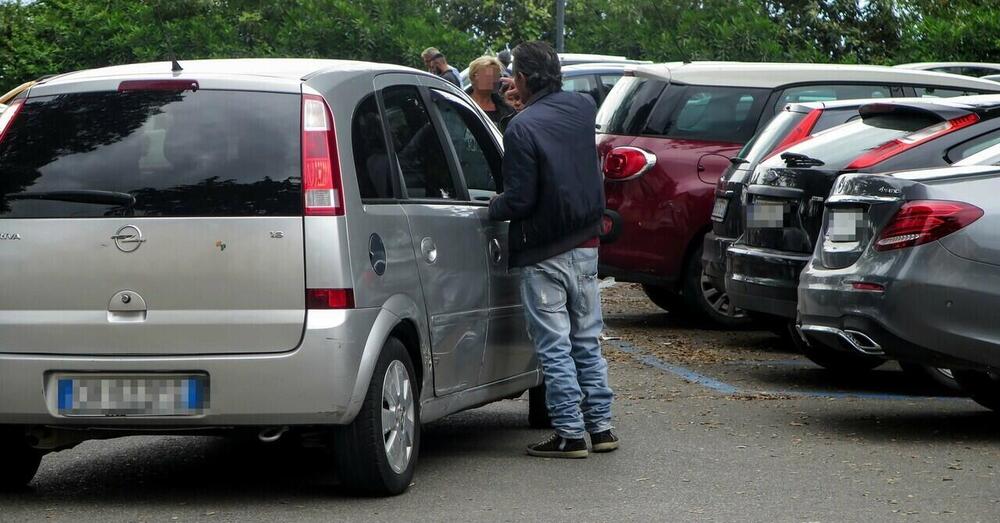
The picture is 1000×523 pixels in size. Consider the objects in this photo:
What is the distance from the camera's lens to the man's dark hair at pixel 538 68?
7.32m

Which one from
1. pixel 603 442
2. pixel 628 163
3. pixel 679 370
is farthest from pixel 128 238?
pixel 628 163

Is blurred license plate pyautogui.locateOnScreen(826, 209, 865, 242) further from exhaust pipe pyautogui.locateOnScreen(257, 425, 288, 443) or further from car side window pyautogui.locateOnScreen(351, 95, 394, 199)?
exhaust pipe pyautogui.locateOnScreen(257, 425, 288, 443)

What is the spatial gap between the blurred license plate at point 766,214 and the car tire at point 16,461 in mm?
4485

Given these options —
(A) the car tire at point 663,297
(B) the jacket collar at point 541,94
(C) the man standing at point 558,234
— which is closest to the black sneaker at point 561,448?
(C) the man standing at point 558,234

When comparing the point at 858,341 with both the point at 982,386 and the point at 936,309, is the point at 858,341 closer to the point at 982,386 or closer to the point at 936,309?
the point at 936,309

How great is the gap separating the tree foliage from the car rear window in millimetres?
21824

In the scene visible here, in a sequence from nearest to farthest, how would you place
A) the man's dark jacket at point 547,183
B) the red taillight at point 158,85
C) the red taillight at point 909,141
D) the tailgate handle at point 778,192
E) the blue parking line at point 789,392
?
1. the red taillight at point 158,85
2. the man's dark jacket at point 547,183
3. the red taillight at point 909,141
4. the blue parking line at point 789,392
5. the tailgate handle at point 778,192

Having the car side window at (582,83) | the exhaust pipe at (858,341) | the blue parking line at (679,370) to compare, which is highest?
the exhaust pipe at (858,341)

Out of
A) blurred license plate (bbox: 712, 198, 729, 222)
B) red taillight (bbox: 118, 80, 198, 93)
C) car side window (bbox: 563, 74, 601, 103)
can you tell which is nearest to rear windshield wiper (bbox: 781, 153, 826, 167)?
blurred license plate (bbox: 712, 198, 729, 222)

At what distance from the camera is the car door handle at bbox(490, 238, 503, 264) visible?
7277 mm

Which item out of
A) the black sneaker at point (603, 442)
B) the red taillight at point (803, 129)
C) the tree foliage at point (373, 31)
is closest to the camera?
the black sneaker at point (603, 442)

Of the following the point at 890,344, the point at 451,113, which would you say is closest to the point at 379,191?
the point at 451,113

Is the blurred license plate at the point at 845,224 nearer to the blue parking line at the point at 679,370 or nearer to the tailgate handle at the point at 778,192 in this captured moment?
the tailgate handle at the point at 778,192

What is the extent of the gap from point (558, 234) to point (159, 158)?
187cm
